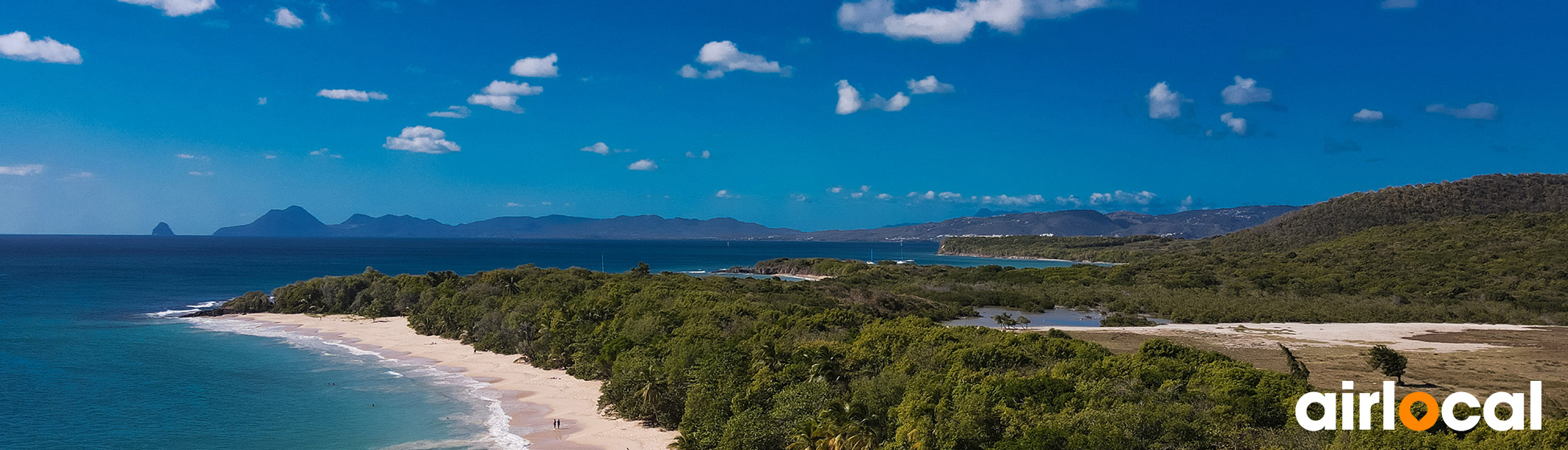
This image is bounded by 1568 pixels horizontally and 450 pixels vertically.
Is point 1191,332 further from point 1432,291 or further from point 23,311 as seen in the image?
point 23,311

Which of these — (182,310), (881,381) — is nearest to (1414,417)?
(881,381)

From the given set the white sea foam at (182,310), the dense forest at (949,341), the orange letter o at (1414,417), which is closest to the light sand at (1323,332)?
the dense forest at (949,341)

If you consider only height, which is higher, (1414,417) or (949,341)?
(1414,417)

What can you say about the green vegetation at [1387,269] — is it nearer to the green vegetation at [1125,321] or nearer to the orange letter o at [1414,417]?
the green vegetation at [1125,321]

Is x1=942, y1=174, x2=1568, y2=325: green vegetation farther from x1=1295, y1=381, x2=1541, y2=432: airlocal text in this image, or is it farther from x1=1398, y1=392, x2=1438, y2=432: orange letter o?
x1=1398, y1=392, x2=1438, y2=432: orange letter o

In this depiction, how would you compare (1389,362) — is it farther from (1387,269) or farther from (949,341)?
(1387,269)

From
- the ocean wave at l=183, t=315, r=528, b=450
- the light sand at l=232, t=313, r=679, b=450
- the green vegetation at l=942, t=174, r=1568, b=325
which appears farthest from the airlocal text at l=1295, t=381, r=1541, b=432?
the green vegetation at l=942, t=174, r=1568, b=325
